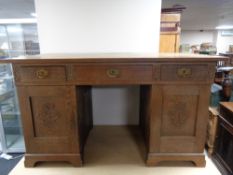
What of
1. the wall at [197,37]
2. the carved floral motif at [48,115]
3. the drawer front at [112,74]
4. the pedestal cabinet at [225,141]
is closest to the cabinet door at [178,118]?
the drawer front at [112,74]

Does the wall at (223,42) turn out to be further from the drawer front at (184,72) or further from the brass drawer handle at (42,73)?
the brass drawer handle at (42,73)

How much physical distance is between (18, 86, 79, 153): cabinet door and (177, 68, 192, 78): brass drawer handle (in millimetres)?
651

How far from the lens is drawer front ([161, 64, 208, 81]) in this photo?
99 cm

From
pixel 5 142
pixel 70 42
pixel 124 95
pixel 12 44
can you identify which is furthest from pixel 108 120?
pixel 12 44

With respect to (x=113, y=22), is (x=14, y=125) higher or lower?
lower

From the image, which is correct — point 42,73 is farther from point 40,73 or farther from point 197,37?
point 197,37

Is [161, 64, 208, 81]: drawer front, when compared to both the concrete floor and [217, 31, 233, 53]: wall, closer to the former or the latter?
the concrete floor

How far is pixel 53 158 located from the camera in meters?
1.13

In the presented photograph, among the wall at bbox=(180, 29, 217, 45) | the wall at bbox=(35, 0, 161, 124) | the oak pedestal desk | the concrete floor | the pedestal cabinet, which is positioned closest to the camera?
the oak pedestal desk

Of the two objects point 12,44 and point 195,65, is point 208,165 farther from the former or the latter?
point 12,44

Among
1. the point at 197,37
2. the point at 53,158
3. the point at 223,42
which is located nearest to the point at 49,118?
the point at 53,158

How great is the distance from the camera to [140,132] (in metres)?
1.60

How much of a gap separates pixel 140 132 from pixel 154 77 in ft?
2.53

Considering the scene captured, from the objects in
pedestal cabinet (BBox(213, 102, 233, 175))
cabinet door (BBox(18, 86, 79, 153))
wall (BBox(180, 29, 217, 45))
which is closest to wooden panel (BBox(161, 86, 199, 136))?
pedestal cabinet (BBox(213, 102, 233, 175))
